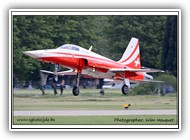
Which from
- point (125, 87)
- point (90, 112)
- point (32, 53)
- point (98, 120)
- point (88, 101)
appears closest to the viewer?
point (98, 120)

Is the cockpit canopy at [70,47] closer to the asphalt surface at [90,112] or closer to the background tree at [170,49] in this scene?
the asphalt surface at [90,112]

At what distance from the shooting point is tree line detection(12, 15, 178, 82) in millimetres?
31016

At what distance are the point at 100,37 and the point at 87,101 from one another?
2853 mm

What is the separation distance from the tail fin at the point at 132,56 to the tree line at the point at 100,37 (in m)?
0.24

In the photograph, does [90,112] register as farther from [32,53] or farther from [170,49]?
[170,49]

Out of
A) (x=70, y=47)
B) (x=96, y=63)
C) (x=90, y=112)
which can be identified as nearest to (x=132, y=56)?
(x=96, y=63)

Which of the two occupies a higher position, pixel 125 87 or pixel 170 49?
pixel 170 49

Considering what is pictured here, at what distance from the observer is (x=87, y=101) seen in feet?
110

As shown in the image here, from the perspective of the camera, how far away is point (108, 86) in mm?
33781

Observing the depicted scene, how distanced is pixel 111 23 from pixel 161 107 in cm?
388

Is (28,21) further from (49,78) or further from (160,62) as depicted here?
(160,62)

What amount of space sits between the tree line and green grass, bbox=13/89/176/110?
0.85m

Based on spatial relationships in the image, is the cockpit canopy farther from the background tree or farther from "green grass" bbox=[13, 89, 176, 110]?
the background tree
